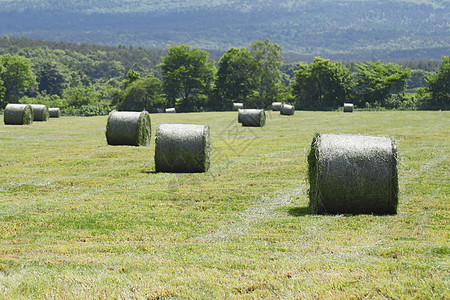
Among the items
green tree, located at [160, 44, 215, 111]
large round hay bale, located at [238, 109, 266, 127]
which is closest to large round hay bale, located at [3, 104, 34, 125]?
large round hay bale, located at [238, 109, 266, 127]

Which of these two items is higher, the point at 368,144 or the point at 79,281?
the point at 368,144

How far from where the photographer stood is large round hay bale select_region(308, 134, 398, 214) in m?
10.6

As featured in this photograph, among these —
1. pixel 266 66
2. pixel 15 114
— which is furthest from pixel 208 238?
pixel 266 66

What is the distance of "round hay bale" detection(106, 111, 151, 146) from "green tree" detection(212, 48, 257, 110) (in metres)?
67.7

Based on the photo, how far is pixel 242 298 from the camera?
611 centimetres

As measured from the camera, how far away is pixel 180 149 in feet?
55.7

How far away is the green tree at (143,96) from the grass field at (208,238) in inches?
2947

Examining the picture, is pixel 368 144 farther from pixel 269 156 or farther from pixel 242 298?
pixel 269 156

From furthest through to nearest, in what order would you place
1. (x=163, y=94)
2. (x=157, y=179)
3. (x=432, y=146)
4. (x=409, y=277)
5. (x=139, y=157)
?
1. (x=163, y=94)
2. (x=432, y=146)
3. (x=139, y=157)
4. (x=157, y=179)
5. (x=409, y=277)

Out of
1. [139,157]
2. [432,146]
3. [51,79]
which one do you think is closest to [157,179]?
[139,157]

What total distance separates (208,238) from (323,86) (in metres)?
82.1

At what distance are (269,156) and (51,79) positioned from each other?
13120cm

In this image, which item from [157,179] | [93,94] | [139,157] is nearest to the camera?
[157,179]

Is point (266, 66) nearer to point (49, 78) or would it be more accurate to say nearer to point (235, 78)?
point (235, 78)
